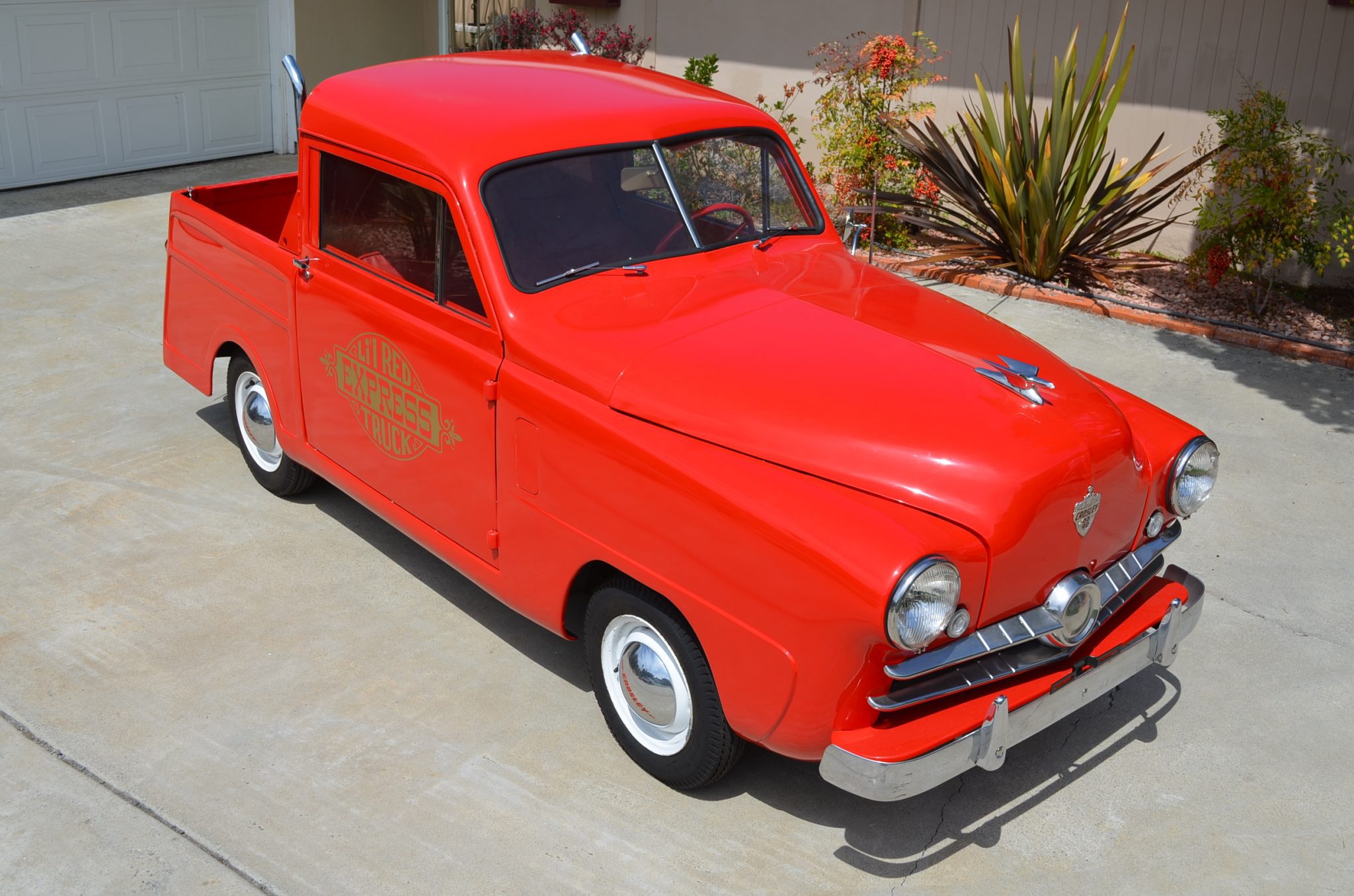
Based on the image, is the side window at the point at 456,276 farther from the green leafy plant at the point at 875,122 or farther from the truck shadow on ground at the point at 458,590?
the green leafy plant at the point at 875,122

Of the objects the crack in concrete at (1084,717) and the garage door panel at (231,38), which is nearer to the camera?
the crack in concrete at (1084,717)

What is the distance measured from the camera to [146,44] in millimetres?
10500

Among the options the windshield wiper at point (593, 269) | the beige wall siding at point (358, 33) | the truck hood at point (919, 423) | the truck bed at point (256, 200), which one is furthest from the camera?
the beige wall siding at point (358, 33)

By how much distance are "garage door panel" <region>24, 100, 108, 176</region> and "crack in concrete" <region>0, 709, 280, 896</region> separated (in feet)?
24.2

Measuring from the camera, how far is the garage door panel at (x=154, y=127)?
10562 mm

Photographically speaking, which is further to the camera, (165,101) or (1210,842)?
(165,101)

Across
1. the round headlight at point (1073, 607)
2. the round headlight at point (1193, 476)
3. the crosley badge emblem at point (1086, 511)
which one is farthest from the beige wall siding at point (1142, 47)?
the round headlight at point (1073, 607)

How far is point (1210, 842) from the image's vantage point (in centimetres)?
372

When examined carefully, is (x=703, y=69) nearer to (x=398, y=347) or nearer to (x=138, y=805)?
(x=398, y=347)

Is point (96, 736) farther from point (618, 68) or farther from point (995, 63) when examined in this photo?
point (995, 63)

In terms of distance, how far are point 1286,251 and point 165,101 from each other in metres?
8.93

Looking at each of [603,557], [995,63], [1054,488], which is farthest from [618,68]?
[995,63]

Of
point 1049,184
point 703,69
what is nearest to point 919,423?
point 1049,184

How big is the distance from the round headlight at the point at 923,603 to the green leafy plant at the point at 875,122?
19.9ft
